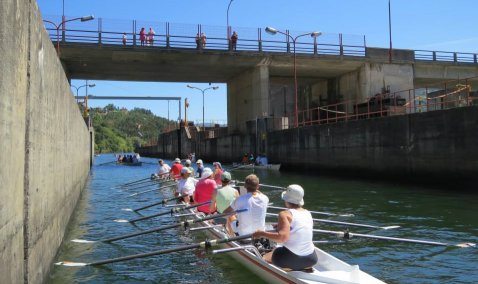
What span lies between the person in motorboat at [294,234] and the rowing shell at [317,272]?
0.48ft

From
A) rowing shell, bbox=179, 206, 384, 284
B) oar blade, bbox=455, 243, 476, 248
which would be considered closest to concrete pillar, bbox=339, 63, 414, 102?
oar blade, bbox=455, 243, 476, 248

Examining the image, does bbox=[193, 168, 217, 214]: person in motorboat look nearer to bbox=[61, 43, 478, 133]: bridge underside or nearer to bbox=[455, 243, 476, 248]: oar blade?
bbox=[455, 243, 476, 248]: oar blade

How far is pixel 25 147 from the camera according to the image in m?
5.32

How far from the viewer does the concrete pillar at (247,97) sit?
41.5 m

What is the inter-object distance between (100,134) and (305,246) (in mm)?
174984

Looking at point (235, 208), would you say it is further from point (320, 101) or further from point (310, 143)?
point (320, 101)

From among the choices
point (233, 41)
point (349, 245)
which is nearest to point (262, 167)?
point (233, 41)

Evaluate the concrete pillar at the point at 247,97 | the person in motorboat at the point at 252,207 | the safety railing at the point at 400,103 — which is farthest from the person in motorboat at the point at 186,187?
the concrete pillar at the point at 247,97

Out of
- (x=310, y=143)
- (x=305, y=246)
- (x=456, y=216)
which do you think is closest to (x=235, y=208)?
(x=305, y=246)

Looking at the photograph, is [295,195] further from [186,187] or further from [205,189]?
[186,187]

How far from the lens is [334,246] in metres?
10.1

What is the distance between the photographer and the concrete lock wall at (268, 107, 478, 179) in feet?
62.9

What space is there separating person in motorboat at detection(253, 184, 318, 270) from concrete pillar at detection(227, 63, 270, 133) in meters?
35.5

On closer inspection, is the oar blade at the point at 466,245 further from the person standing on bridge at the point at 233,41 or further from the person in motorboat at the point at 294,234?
the person standing on bridge at the point at 233,41
